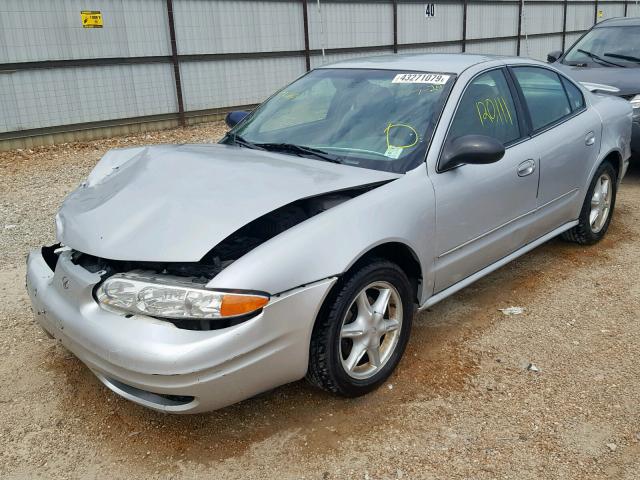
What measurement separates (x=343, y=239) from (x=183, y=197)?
78 cm

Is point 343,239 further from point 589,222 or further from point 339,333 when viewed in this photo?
point 589,222

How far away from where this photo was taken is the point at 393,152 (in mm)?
3324

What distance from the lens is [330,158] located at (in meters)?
3.39

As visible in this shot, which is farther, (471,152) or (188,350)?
(471,152)

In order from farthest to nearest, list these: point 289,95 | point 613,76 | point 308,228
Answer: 1. point 613,76
2. point 289,95
3. point 308,228

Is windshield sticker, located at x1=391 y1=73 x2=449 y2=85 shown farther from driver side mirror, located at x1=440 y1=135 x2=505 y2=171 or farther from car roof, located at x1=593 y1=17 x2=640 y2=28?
car roof, located at x1=593 y1=17 x2=640 y2=28

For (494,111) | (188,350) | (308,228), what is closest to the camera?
(188,350)

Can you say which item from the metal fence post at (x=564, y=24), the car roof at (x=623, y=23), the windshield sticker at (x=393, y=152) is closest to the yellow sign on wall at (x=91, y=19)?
the car roof at (x=623, y=23)

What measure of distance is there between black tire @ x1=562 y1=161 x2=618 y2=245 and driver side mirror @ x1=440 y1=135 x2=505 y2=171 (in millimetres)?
1869

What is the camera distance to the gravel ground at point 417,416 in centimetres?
259

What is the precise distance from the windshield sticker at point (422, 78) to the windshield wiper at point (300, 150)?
697mm

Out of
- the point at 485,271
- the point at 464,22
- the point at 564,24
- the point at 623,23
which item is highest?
the point at 623,23

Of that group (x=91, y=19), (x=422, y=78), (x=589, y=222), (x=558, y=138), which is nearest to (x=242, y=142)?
(x=422, y=78)

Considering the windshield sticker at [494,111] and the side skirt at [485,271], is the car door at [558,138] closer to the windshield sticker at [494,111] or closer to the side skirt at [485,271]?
the side skirt at [485,271]
